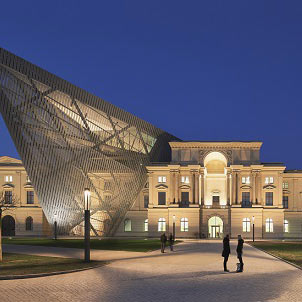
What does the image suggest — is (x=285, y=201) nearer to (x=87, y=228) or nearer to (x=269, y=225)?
(x=269, y=225)

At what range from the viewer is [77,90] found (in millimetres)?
68500

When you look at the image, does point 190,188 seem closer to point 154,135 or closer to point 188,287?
point 154,135

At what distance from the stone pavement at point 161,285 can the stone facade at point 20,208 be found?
66079 millimetres

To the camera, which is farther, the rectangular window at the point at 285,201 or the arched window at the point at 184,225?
the rectangular window at the point at 285,201

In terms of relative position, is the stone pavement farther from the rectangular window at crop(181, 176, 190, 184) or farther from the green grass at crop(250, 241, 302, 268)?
the rectangular window at crop(181, 176, 190, 184)

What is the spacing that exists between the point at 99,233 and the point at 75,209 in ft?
40.1

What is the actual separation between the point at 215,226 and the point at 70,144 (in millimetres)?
33647

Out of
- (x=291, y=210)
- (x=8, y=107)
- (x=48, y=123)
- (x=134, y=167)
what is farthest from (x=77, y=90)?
(x=291, y=210)

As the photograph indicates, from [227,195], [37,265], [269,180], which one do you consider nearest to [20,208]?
[227,195]

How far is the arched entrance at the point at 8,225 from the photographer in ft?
311

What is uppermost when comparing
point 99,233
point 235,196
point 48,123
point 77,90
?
point 77,90

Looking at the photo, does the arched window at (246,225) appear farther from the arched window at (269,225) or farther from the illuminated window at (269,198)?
the illuminated window at (269,198)

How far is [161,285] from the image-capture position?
75.2 feet

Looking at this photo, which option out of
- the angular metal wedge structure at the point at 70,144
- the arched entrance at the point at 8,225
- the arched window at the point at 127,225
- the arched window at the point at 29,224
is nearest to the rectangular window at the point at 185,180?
the angular metal wedge structure at the point at 70,144
